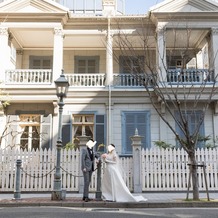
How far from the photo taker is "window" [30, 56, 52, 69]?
1983 centimetres

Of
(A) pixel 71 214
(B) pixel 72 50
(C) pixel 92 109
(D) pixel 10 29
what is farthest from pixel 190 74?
(A) pixel 71 214

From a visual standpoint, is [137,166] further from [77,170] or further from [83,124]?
[83,124]

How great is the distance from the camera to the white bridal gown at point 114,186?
9.82 metres

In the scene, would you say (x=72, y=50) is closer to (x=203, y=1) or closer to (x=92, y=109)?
(x=92, y=109)

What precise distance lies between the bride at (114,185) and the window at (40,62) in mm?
10949

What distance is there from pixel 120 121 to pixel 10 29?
764cm

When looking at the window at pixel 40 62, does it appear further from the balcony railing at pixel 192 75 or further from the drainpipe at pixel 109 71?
the balcony railing at pixel 192 75

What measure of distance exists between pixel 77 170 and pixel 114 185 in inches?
123

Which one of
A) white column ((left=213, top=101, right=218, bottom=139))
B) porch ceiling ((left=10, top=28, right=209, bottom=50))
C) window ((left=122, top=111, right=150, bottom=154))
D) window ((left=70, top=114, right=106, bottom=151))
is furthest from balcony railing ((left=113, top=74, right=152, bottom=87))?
white column ((left=213, top=101, right=218, bottom=139))

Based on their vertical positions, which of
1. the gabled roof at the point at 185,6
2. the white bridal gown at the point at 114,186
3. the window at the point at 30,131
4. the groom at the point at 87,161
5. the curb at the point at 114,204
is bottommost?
the curb at the point at 114,204

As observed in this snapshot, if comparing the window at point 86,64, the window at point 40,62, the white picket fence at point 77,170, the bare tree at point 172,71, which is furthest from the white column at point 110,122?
the window at point 40,62

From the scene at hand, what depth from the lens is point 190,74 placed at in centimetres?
1781

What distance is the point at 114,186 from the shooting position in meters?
9.92

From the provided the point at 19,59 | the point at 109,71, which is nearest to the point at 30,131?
the point at 19,59
